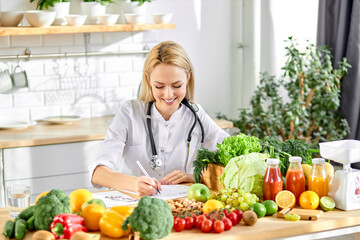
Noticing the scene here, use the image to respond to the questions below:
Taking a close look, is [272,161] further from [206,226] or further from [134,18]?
[134,18]

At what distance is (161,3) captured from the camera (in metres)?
5.30

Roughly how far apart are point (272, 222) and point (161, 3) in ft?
10.6

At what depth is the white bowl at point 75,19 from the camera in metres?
4.72

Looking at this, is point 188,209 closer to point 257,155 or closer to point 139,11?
point 257,155

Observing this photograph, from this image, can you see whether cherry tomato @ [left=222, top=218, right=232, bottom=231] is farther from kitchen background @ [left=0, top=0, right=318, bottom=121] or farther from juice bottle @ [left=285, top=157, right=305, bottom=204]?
kitchen background @ [left=0, top=0, right=318, bottom=121]

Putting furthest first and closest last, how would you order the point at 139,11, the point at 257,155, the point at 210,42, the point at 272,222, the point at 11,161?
the point at 210,42, the point at 139,11, the point at 11,161, the point at 257,155, the point at 272,222

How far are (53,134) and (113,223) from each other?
7.53 ft

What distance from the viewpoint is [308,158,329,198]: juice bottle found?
8.68 feet

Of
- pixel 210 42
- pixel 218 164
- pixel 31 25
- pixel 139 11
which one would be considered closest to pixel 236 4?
pixel 210 42

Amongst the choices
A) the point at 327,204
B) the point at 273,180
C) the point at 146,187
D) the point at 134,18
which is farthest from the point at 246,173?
the point at 134,18

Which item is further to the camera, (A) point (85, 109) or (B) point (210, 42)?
(B) point (210, 42)

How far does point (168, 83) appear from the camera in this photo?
3.16 m

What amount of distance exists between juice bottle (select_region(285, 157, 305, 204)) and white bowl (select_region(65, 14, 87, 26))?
8.59 ft

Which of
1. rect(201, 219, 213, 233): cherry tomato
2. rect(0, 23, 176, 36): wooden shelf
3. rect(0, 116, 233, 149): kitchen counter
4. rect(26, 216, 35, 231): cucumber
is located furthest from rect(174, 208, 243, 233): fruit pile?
rect(0, 23, 176, 36): wooden shelf
